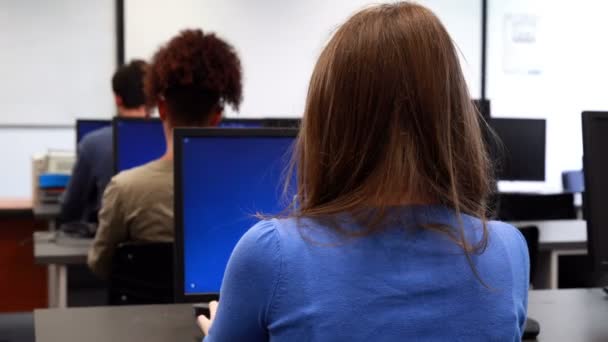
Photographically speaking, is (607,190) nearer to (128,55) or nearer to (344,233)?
(344,233)

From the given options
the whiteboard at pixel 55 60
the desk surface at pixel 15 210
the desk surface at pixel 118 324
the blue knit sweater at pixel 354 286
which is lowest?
the desk surface at pixel 15 210

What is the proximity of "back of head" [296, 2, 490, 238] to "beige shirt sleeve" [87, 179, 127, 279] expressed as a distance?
1338 mm

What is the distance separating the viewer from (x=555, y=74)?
6977mm

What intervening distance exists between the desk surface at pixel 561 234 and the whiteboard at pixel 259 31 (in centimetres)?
304

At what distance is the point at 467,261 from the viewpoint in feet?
3.39

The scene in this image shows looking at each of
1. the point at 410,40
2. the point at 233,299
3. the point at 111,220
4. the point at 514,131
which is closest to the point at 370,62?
the point at 410,40

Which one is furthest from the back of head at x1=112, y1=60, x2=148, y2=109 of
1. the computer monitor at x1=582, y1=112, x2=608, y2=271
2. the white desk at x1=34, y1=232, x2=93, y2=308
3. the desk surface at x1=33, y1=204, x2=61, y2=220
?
the computer monitor at x1=582, y1=112, x2=608, y2=271

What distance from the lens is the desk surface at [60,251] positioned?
277 centimetres

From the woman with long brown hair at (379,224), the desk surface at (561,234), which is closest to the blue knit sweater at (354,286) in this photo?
the woman with long brown hair at (379,224)

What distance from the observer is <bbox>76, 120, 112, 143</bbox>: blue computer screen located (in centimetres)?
425

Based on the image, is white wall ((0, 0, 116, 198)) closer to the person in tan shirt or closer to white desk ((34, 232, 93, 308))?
white desk ((34, 232, 93, 308))

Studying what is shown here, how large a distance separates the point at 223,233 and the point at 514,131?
273 cm

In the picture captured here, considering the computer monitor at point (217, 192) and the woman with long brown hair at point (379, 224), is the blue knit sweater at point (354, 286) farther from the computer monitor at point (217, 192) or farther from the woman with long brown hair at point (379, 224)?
the computer monitor at point (217, 192)

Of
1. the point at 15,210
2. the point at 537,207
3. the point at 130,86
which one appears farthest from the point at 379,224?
the point at 15,210
